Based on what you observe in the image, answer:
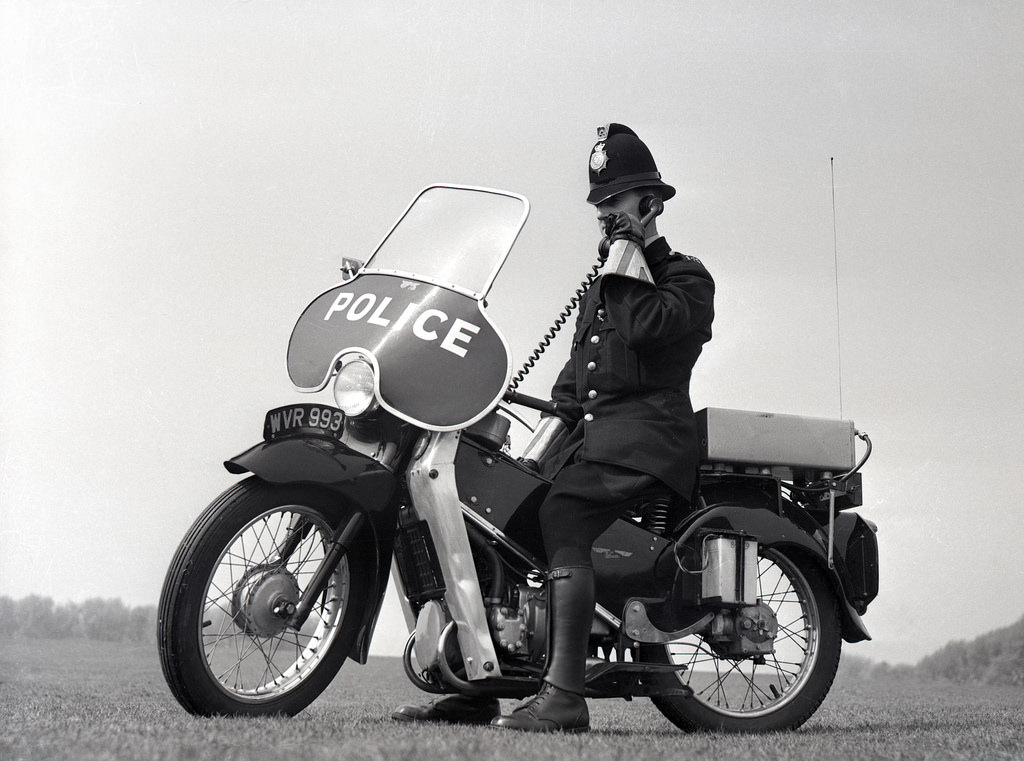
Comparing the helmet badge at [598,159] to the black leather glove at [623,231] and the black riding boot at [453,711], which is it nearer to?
the black leather glove at [623,231]

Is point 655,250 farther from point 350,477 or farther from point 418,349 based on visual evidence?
point 350,477

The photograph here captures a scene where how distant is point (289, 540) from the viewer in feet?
12.0

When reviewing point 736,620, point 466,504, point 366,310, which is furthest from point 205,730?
point 736,620

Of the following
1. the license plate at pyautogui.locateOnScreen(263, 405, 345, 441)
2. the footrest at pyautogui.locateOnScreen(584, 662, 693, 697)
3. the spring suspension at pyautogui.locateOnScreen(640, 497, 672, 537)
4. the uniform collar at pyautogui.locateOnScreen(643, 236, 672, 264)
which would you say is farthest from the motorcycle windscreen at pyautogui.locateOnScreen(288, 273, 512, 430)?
the footrest at pyautogui.locateOnScreen(584, 662, 693, 697)

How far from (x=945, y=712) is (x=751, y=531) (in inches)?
80.0

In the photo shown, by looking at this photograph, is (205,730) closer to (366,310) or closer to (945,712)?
(366,310)

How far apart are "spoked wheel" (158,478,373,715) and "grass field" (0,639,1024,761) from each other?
13cm

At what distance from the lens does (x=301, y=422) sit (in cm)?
370

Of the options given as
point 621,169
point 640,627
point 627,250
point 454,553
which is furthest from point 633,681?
point 621,169

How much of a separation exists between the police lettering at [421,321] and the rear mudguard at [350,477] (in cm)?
42

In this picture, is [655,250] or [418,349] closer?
[418,349]

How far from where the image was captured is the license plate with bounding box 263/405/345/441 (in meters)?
3.68

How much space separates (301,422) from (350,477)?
0.74ft

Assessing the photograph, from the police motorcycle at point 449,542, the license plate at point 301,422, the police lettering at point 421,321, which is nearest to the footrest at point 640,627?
the police motorcycle at point 449,542
